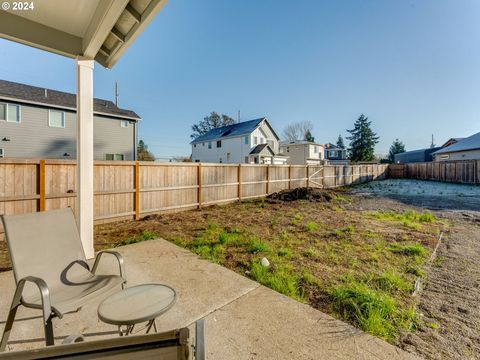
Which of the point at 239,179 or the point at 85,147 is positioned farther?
the point at 239,179

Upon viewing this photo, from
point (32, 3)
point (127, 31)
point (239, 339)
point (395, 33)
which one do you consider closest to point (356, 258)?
point (239, 339)

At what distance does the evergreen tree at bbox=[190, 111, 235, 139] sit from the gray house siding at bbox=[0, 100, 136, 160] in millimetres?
28143

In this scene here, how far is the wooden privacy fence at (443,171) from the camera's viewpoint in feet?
56.2

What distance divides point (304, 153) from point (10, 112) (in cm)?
2884

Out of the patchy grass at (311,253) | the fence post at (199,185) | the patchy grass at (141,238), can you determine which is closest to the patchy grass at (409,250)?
the patchy grass at (311,253)

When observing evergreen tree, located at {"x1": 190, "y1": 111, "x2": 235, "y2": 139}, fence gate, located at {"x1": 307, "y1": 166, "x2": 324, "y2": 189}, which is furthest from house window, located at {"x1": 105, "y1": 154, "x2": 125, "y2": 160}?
evergreen tree, located at {"x1": 190, "y1": 111, "x2": 235, "y2": 139}

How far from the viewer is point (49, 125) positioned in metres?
14.5

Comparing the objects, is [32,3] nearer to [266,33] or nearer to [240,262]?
[240,262]

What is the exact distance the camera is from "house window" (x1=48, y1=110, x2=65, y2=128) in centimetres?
1447

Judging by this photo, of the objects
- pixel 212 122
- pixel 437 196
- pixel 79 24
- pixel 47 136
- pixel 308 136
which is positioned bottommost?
pixel 437 196

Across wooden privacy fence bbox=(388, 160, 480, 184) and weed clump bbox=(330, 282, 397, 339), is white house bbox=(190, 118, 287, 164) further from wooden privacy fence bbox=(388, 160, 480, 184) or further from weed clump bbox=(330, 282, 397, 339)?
weed clump bbox=(330, 282, 397, 339)

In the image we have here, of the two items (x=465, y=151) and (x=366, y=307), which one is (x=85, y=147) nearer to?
(x=366, y=307)

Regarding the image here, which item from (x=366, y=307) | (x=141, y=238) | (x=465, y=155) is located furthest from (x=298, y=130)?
(x=366, y=307)

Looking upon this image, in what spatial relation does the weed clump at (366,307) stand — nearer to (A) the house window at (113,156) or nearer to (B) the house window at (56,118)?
(A) the house window at (113,156)
